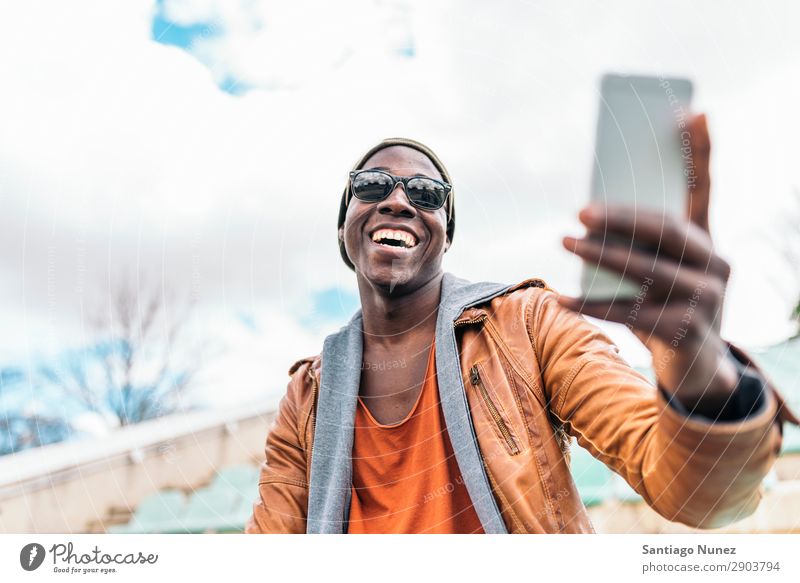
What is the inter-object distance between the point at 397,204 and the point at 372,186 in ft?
0.17

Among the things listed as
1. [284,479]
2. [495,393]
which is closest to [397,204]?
[495,393]

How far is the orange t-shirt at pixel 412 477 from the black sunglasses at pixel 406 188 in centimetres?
25

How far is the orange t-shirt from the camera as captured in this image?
0.88 meters

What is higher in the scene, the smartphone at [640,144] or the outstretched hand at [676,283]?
the smartphone at [640,144]

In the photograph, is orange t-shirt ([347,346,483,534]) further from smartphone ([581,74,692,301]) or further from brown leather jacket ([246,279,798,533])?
smartphone ([581,74,692,301])

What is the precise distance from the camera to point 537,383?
88cm

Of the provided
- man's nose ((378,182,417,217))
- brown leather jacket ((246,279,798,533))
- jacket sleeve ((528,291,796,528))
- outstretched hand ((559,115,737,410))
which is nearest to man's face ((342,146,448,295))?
man's nose ((378,182,417,217))

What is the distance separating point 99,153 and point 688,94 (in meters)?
0.90

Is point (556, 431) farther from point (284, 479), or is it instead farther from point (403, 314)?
point (284, 479)

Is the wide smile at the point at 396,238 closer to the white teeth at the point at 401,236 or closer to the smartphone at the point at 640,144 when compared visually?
the white teeth at the point at 401,236

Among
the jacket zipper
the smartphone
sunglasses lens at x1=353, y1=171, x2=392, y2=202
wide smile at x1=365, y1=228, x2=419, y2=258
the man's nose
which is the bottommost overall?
the jacket zipper

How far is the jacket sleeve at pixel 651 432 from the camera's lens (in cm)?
61

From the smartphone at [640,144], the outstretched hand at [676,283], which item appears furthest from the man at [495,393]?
the smartphone at [640,144]
